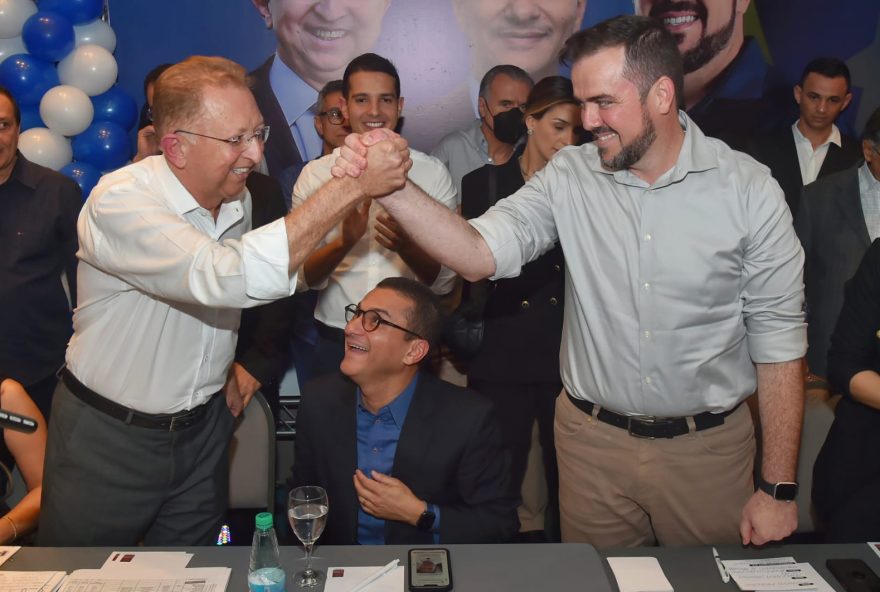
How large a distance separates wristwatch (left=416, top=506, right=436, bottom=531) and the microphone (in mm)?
1131

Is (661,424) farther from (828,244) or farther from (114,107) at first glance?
(114,107)

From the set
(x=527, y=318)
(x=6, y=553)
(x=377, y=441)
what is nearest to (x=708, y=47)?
(x=527, y=318)

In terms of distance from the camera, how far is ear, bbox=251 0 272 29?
4.84 metres

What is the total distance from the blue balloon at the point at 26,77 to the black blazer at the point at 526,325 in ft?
9.62

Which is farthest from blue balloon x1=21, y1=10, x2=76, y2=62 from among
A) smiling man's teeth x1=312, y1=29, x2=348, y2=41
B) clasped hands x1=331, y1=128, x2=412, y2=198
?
clasped hands x1=331, y1=128, x2=412, y2=198

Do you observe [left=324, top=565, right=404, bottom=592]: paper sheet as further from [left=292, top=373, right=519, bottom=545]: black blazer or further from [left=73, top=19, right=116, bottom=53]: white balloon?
[left=73, top=19, right=116, bottom=53]: white balloon

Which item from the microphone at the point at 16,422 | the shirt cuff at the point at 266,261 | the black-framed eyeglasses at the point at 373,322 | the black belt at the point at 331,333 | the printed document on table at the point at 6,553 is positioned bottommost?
the printed document on table at the point at 6,553

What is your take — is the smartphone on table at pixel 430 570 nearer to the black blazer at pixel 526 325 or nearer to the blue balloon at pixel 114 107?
the black blazer at pixel 526 325

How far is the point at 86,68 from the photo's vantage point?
14.6 feet

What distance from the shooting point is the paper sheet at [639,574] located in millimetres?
1744

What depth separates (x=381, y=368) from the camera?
8.13 ft

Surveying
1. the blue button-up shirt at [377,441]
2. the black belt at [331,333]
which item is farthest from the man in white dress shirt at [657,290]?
the black belt at [331,333]

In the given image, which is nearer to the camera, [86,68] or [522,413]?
[522,413]

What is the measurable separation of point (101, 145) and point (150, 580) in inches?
131
